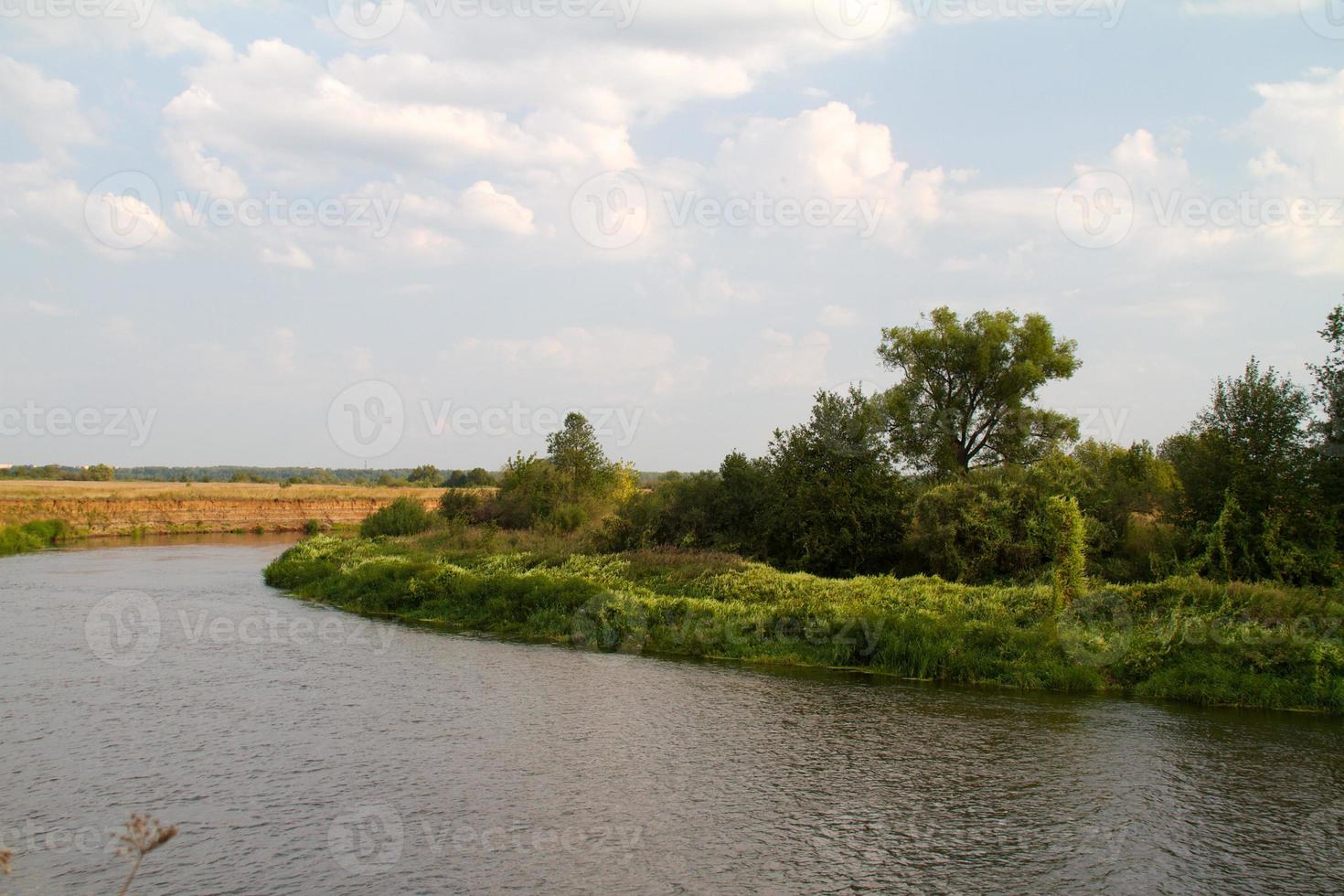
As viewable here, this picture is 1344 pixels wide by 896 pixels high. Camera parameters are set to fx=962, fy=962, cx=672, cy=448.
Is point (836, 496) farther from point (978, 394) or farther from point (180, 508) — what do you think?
point (180, 508)

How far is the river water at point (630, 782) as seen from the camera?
390 inches

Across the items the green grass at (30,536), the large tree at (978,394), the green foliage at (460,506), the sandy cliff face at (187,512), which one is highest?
the large tree at (978,394)

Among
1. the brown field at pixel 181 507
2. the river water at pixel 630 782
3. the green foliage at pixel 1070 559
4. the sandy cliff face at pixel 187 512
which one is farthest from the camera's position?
the brown field at pixel 181 507

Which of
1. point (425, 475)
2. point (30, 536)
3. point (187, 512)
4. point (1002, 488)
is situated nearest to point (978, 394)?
point (1002, 488)

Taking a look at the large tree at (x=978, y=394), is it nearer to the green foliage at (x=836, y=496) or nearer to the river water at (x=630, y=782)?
the green foliage at (x=836, y=496)

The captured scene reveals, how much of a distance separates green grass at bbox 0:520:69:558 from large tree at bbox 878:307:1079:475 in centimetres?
4228

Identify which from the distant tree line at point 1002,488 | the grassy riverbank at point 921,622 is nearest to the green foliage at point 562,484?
the distant tree line at point 1002,488

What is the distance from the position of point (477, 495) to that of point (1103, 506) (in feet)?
93.0

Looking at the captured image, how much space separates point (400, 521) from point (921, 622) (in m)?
29.1

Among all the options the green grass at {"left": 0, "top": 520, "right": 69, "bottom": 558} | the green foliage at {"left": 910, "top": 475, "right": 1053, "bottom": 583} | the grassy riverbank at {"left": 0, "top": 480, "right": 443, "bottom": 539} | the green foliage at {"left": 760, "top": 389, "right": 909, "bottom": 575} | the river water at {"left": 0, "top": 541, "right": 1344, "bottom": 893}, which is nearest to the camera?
the river water at {"left": 0, "top": 541, "right": 1344, "bottom": 893}

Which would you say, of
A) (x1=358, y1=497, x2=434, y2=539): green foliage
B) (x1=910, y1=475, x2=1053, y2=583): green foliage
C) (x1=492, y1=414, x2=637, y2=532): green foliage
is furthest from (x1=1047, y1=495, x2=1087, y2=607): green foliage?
(x1=358, y1=497, x2=434, y2=539): green foliage

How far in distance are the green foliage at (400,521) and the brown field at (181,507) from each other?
1023cm

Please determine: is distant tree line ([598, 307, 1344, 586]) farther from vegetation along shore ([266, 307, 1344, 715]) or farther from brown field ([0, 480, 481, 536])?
brown field ([0, 480, 481, 536])

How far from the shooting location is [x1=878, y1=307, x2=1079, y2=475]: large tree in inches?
1427
